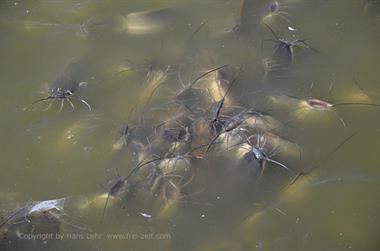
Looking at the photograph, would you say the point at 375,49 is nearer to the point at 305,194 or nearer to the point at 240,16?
the point at 240,16

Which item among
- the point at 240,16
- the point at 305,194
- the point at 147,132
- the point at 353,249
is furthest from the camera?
the point at 240,16

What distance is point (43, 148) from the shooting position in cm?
260

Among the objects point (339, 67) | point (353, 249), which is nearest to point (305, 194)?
point (353, 249)

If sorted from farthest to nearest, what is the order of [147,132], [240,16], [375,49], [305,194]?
[240,16], [375,49], [147,132], [305,194]

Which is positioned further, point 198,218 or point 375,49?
point 375,49

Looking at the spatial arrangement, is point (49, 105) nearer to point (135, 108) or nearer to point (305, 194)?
point (135, 108)

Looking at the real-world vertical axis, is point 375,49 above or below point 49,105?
above

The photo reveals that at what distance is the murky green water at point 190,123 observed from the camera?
231 centimetres

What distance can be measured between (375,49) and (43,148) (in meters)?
1.70

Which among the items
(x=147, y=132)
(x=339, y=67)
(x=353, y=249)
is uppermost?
(x=339, y=67)

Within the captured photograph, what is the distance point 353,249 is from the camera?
86.9 inches

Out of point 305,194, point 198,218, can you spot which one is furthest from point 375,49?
point 198,218

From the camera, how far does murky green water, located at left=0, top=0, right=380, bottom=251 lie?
2.31m

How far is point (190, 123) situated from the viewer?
259 cm
